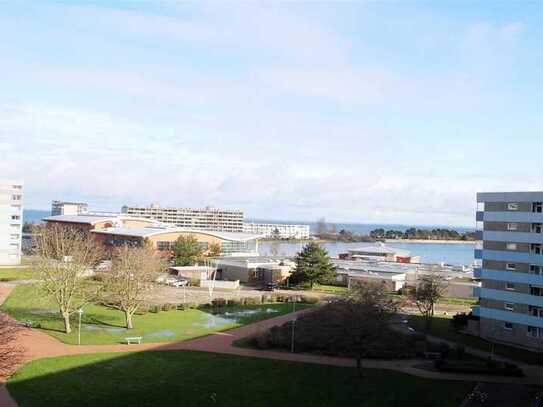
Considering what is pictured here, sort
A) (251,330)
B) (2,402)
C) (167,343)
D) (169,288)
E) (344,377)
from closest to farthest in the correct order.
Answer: (2,402) → (344,377) → (167,343) → (251,330) → (169,288)

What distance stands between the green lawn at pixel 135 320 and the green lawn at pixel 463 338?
34.4 feet

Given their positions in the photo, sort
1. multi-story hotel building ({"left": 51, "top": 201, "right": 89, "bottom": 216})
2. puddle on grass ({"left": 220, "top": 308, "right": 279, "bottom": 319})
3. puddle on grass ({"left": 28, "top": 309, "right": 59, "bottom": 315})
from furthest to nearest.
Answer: multi-story hotel building ({"left": 51, "top": 201, "right": 89, "bottom": 216}) < puddle on grass ({"left": 220, "top": 308, "right": 279, "bottom": 319}) < puddle on grass ({"left": 28, "top": 309, "right": 59, "bottom": 315})

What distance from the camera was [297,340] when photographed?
107 ft

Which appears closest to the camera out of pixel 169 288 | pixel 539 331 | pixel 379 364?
pixel 379 364

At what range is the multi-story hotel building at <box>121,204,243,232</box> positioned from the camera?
179012 mm

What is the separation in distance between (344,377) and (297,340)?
6640 millimetres

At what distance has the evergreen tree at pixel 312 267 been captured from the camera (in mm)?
58688

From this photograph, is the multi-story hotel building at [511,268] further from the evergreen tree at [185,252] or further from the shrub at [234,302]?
the evergreen tree at [185,252]

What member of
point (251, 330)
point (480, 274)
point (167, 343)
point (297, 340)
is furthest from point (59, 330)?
point (480, 274)

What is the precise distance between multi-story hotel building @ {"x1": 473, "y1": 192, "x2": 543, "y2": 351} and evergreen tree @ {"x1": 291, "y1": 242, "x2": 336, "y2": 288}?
893 inches

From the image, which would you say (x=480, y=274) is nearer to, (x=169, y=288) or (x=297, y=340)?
(x=297, y=340)

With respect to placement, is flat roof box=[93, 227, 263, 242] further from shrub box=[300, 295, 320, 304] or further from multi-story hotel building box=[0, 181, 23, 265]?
shrub box=[300, 295, 320, 304]

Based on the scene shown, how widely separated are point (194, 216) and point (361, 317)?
162 meters

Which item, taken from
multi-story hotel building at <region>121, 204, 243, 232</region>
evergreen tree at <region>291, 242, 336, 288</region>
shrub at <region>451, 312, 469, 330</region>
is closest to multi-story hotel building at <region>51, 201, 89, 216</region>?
multi-story hotel building at <region>121, 204, 243, 232</region>
